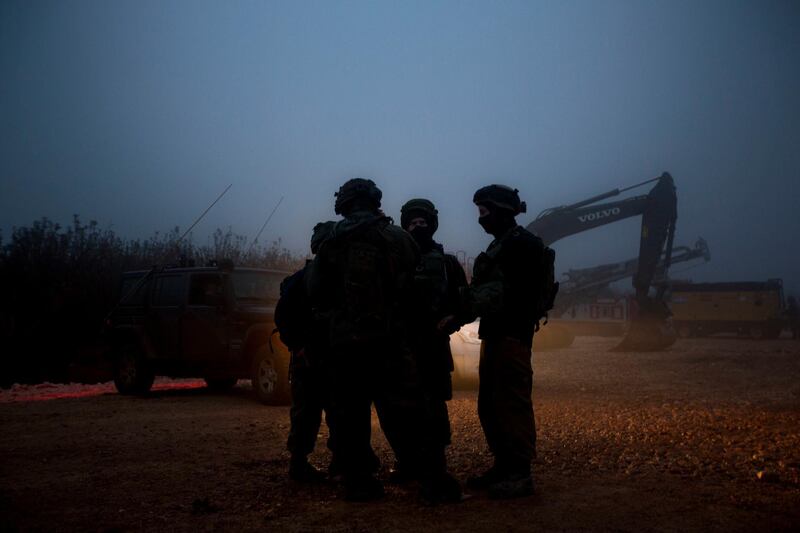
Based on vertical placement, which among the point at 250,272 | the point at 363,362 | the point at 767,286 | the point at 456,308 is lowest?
the point at 363,362

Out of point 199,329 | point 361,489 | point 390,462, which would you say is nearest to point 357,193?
point 361,489

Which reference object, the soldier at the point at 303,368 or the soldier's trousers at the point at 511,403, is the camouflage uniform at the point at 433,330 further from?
the soldier at the point at 303,368

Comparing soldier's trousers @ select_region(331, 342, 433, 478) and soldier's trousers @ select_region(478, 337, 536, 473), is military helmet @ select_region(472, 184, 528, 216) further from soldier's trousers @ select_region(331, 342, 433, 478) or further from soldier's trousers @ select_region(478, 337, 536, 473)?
soldier's trousers @ select_region(331, 342, 433, 478)

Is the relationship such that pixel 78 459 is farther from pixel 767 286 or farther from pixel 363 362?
pixel 767 286

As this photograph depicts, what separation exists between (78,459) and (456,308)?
137 inches

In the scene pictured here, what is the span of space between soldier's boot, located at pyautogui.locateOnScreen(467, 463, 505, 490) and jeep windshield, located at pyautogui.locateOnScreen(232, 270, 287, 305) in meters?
5.77

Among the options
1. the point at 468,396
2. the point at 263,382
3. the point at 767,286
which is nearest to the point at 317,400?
the point at 263,382

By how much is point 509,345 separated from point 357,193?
1.40m

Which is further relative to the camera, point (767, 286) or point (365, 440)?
point (767, 286)

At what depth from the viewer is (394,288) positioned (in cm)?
421

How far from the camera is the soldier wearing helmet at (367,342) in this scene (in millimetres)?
4078

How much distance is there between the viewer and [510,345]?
4.25 metres

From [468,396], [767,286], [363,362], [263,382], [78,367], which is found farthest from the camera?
[767,286]

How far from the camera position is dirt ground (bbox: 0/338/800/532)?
372cm
